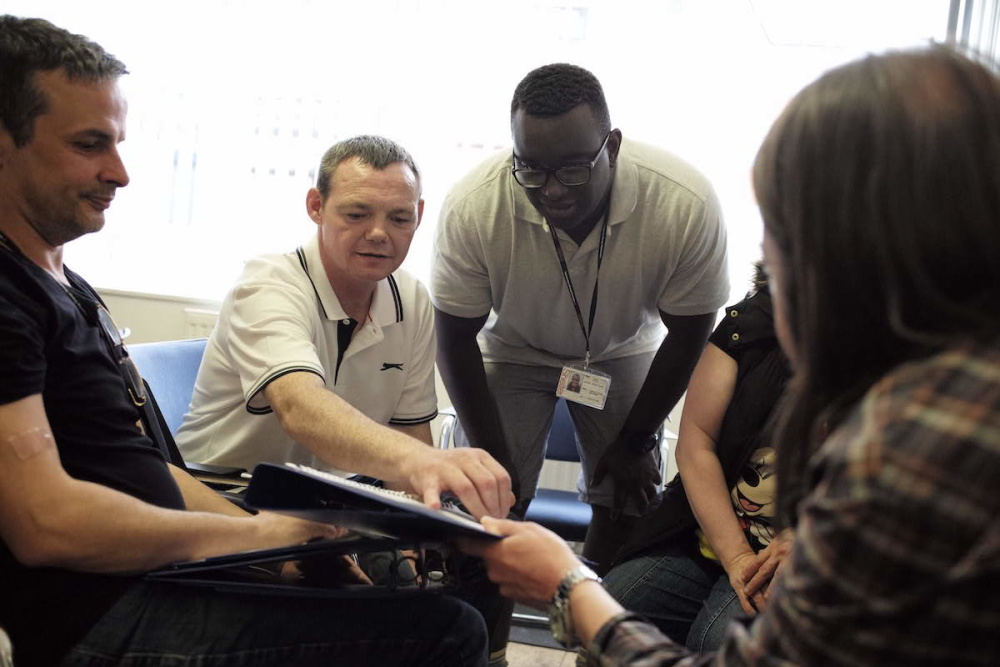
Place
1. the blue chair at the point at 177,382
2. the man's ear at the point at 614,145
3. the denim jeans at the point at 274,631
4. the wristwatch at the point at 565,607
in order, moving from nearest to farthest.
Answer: the wristwatch at the point at 565,607 → the denim jeans at the point at 274,631 → the blue chair at the point at 177,382 → the man's ear at the point at 614,145

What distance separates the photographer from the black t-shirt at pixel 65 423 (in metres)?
1.32

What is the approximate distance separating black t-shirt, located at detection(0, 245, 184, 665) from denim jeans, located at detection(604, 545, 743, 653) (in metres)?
0.96

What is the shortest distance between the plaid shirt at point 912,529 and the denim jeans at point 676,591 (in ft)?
3.77

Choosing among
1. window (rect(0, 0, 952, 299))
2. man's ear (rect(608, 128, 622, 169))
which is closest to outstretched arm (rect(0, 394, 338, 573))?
man's ear (rect(608, 128, 622, 169))

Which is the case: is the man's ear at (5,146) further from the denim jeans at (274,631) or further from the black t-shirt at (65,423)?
the denim jeans at (274,631)

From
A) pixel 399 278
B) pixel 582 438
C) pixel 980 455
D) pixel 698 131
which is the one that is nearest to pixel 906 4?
pixel 698 131

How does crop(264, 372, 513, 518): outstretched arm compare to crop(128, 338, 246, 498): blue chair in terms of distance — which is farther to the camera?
crop(128, 338, 246, 498): blue chair

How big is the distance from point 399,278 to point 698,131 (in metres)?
1.96

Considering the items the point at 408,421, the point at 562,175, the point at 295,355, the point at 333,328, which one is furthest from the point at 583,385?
the point at 295,355

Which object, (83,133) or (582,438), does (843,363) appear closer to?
(83,133)

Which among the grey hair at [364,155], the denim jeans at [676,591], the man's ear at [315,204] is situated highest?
the grey hair at [364,155]

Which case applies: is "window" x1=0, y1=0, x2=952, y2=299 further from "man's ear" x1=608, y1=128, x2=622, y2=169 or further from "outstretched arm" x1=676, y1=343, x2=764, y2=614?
"outstretched arm" x1=676, y1=343, x2=764, y2=614

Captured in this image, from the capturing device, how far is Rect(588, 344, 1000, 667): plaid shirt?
30.4 inches

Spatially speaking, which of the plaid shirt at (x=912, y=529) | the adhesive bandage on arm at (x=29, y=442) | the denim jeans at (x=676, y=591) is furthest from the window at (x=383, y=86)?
the plaid shirt at (x=912, y=529)
